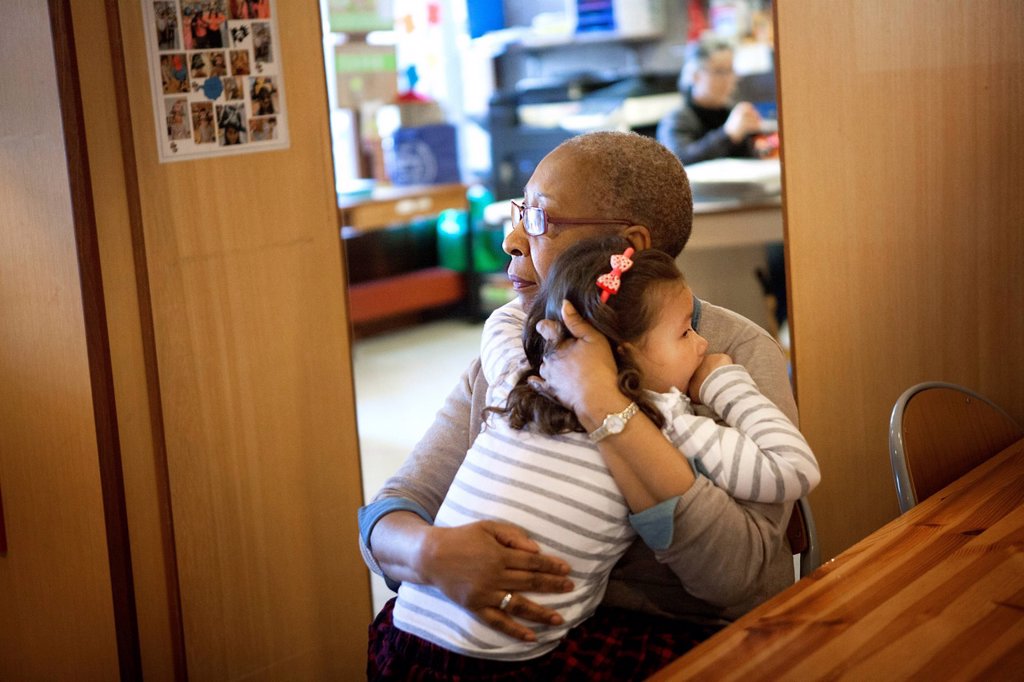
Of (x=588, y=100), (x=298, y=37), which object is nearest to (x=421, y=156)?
(x=588, y=100)

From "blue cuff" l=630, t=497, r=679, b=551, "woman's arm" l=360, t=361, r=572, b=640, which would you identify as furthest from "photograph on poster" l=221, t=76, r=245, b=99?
"blue cuff" l=630, t=497, r=679, b=551

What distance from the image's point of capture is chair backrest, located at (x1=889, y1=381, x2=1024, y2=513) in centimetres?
172

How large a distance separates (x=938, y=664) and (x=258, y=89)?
1638 mm

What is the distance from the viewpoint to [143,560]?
2.16 m

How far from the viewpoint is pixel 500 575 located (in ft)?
4.43

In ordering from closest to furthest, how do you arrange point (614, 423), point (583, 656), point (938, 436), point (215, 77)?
point (614, 423), point (583, 656), point (938, 436), point (215, 77)

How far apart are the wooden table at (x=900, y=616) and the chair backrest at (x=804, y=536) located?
162 mm

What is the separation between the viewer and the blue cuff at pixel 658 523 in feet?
4.35

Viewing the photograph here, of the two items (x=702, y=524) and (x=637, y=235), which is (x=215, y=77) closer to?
(x=637, y=235)

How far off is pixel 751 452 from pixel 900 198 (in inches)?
45.0

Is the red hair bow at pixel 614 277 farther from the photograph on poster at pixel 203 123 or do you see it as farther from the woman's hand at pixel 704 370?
the photograph on poster at pixel 203 123

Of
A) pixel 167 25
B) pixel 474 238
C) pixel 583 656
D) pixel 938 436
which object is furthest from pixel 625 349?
pixel 474 238

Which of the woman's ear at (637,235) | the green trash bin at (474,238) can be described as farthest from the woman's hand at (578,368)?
the green trash bin at (474,238)

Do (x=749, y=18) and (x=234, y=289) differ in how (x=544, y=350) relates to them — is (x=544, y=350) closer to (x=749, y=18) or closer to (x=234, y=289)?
(x=234, y=289)
